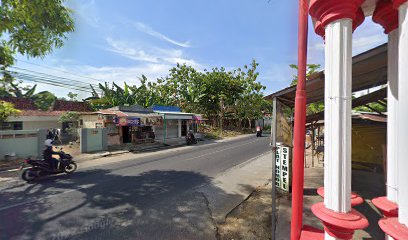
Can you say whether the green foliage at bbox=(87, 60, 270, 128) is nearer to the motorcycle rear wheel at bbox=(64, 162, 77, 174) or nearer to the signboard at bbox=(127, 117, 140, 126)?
the signboard at bbox=(127, 117, 140, 126)

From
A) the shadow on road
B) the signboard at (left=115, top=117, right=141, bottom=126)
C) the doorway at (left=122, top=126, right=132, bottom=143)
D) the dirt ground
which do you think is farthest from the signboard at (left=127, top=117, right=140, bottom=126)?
the dirt ground

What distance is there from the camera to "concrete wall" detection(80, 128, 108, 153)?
46.0 ft

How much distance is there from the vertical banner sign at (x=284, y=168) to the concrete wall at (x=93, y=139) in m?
12.5

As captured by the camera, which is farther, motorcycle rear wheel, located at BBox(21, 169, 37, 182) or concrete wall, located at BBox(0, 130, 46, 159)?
concrete wall, located at BBox(0, 130, 46, 159)

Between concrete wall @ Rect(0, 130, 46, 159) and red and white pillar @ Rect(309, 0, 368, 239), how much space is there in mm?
13586

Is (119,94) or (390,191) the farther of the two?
(119,94)

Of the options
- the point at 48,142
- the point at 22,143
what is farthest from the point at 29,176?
the point at 22,143

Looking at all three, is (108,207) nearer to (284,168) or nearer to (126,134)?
(284,168)

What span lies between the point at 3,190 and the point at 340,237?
8.74 meters

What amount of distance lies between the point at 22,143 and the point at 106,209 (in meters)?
9.12

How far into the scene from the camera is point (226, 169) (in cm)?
962

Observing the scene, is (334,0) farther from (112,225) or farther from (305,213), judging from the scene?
(112,225)

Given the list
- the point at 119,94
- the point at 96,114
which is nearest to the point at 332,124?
the point at 96,114

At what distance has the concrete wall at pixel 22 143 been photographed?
10492 millimetres
